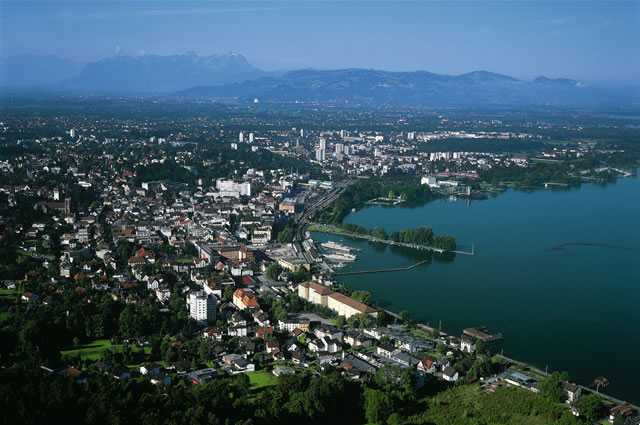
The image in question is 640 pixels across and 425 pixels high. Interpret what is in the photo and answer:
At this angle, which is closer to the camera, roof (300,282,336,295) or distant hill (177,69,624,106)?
roof (300,282,336,295)

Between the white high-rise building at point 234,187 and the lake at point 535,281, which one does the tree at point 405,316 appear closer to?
the lake at point 535,281

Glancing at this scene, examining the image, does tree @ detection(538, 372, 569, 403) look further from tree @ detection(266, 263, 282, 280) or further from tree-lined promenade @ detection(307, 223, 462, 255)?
tree-lined promenade @ detection(307, 223, 462, 255)

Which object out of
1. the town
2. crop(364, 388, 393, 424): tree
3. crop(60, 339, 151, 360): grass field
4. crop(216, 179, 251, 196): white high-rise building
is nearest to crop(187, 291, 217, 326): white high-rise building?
the town

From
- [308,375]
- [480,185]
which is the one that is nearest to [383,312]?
[308,375]

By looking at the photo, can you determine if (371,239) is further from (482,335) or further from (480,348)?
(480,348)

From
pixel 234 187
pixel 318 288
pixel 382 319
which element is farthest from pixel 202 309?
pixel 234 187

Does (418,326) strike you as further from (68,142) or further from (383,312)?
(68,142)
